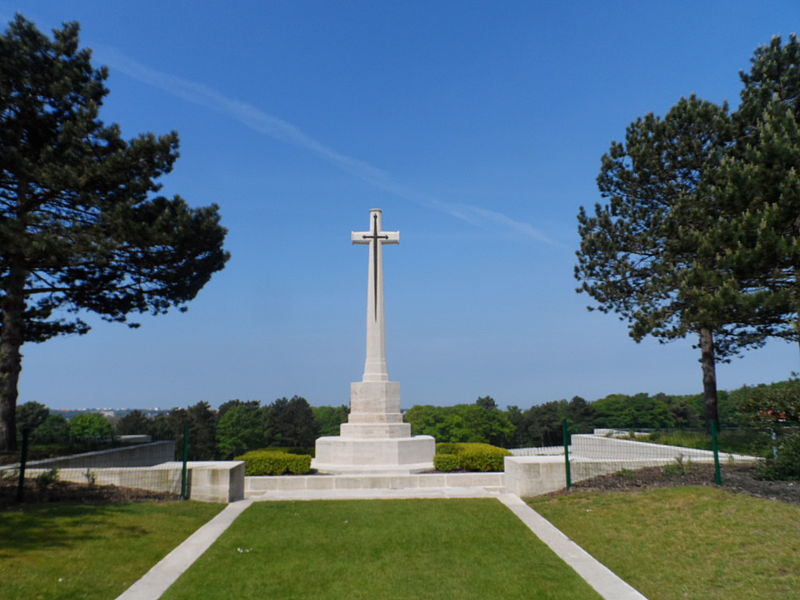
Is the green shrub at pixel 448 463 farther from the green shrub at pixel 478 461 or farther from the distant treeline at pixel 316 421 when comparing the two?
the distant treeline at pixel 316 421

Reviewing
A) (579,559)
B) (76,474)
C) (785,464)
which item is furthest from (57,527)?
(785,464)

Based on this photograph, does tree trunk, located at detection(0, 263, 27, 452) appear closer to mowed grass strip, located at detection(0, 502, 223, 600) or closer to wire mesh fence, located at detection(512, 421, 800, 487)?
mowed grass strip, located at detection(0, 502, 223, 600)

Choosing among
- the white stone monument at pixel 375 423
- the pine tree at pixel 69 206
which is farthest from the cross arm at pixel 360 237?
the pine tree at pixel 69 206

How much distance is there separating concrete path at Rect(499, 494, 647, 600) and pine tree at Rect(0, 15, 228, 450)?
1427 centimetres

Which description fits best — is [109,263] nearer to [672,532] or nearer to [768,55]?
[672,532]

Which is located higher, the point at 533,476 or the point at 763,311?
the point at 763,311

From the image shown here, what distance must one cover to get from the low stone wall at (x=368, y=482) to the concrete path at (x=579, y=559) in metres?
3.51

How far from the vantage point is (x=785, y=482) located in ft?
38.7

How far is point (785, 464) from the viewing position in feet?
39.5

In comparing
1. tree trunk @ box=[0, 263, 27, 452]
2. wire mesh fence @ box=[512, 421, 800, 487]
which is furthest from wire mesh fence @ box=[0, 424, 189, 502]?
Result: wire mesh fence @ box=[512, 421, 800, 487]

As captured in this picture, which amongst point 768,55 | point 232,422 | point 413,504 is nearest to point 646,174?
point 768,55

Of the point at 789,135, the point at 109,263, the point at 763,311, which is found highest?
the point at 789,135

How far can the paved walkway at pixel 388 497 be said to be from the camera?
712cm

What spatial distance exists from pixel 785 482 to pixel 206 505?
1281cm
